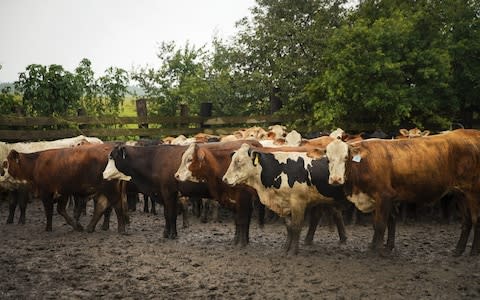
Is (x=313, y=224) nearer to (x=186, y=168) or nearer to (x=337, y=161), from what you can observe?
(x=337, y=161)

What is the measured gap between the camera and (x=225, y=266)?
24.7 feet

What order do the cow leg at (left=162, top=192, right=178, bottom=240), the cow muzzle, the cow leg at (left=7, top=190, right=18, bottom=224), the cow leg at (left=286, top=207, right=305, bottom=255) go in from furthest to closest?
the cow leg at (left=7, top=190, right=18, bottom=224)
the cow leg at (left=162, top=192, right=178, bottom=240)
the cow leg at (left=286, top=207, right=305, bottom=255)
the cow muzzle

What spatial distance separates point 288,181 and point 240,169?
794 millimetres

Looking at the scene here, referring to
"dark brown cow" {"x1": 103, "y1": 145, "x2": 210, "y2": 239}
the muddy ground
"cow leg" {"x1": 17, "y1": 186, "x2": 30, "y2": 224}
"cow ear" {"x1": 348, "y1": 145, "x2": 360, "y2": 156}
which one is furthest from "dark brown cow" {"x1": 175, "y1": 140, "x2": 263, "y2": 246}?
"cow leg" {"x1": 17, "y1": 186, "x2": 30, "y2": 224}

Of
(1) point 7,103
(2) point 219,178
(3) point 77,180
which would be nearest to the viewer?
(2) point 219,178

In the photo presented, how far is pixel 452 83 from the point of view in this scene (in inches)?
747

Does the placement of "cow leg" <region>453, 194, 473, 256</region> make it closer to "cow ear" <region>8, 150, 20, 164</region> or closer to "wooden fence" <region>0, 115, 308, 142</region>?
"cow ear" <region>8, 150, 20, 164</region>

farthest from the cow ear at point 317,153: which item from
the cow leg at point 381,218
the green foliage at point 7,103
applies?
the green foliage at point 7,103

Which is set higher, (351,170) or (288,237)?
(351,170)

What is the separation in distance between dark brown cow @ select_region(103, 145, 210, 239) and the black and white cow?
121 centimetres

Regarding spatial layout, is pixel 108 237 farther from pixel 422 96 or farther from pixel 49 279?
pixel 422 96

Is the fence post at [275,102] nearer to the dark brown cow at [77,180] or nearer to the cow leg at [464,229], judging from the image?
the dark brown cow at [77,180]

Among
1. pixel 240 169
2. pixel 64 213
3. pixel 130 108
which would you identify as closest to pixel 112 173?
pixel 64 213

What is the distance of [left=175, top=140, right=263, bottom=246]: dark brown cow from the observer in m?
8.91
